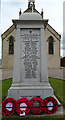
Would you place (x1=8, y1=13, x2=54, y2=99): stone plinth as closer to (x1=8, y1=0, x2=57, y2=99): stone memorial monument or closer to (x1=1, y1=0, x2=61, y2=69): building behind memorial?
(x1=8, y1=0, x2=57, y2=99): stone memorial monument

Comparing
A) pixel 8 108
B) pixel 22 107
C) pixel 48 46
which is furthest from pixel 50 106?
pixel 48 46

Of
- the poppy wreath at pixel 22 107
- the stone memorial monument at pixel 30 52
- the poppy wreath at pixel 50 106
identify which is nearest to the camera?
the poppy wreath at pixel 22 107

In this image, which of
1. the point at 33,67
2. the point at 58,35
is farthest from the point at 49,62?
the point at 33,67

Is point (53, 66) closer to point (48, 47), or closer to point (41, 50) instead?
point (48, 47)

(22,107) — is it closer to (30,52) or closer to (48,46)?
(30,52)

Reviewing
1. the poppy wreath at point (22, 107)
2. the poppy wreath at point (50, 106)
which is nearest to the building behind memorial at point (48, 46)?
the poppy wreath at point (50, 106)

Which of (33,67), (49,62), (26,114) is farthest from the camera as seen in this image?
(49,62)

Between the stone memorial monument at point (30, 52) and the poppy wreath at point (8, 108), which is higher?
the stone memorial monument at point (30, 52)

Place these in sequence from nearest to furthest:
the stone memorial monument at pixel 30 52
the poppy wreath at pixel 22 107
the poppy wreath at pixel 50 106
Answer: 1. the poppy wreath at pixel 22 107
2. the poppy wreath at pixel 50 106
3. the stone memorial monument at pixel 30 52

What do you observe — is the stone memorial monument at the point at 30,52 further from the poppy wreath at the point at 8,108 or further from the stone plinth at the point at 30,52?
the poppy wreath at the point at 8,108

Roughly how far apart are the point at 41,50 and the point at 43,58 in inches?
12.2

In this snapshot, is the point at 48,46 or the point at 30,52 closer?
the point at 30,52

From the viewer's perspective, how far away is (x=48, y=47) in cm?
2842

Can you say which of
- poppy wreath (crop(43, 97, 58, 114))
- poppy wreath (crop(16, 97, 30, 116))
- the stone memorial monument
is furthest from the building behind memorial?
poppy wreath (crop(16, 97, 30, 116))
